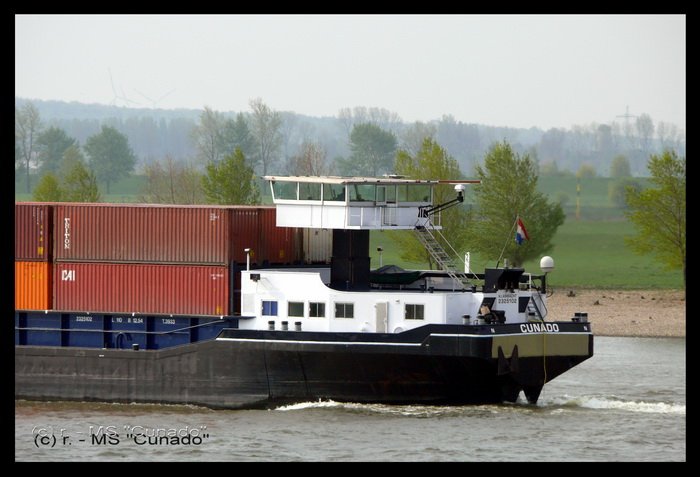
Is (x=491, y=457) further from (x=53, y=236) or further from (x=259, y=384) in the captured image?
(x=53, y=236)

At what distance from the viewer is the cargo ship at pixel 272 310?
3794 cm

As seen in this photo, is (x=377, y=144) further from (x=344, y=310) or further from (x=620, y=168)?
(x=344, y=310)

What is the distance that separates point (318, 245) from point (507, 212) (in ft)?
91.9

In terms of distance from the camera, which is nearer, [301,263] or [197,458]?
[197,458]

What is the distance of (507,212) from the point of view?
2749 inches

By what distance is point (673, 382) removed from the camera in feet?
147

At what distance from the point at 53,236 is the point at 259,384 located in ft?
24.7

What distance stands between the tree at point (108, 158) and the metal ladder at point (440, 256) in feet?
343

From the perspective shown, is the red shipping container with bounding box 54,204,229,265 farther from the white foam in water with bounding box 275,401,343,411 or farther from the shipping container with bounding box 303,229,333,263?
the white foam in water with bounding box 275,401,343,411

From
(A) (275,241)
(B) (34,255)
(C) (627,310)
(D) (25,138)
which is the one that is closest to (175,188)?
(C) (627,310)

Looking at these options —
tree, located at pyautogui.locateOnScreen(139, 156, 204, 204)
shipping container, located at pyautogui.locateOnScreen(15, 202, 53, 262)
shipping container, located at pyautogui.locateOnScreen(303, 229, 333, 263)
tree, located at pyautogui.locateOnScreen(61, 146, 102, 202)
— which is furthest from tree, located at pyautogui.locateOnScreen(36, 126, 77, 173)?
shipping container, located at pyautogui.locateOnScreen(303, 229, 333, 263)
